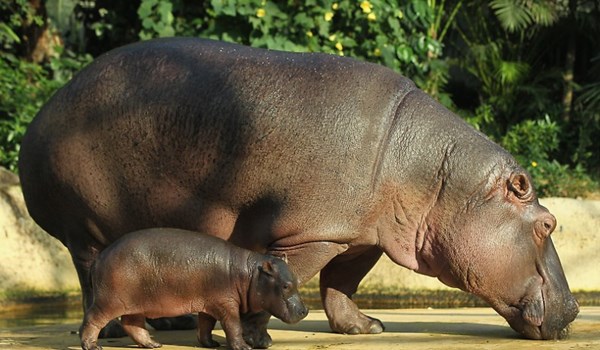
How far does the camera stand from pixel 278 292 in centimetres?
527

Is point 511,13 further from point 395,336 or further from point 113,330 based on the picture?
point 113,330

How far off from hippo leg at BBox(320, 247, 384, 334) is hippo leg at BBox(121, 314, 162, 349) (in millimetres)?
1140

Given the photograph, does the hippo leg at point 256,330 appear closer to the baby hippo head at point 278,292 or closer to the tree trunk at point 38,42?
→ the baby hippo head at point 278,292

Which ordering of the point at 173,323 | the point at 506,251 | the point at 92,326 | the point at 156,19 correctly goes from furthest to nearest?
1. the point at 156,19
2. the point at 173,323
3. the point at 506,251
4. the point at 92,326

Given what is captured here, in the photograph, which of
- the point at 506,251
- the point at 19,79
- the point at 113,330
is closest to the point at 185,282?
the point at 113,330

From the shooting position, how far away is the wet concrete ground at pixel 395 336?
217 inches

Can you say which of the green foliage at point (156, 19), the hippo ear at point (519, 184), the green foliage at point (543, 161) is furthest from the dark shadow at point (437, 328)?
the green foliage at point (543, 161)

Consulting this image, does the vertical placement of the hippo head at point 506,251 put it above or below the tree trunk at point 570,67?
above

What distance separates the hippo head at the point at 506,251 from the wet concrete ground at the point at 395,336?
168mm

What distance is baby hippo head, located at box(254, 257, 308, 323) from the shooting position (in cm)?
525

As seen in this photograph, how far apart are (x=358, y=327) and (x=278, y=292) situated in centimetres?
104

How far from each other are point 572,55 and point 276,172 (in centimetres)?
1011

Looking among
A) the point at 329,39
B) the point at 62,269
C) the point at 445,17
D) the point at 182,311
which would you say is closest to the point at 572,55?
the point at 445,17

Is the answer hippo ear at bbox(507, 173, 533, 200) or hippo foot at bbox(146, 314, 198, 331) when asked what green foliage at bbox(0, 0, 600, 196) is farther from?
Result: hippo ear at bbox(507, 173, 533, 200)
